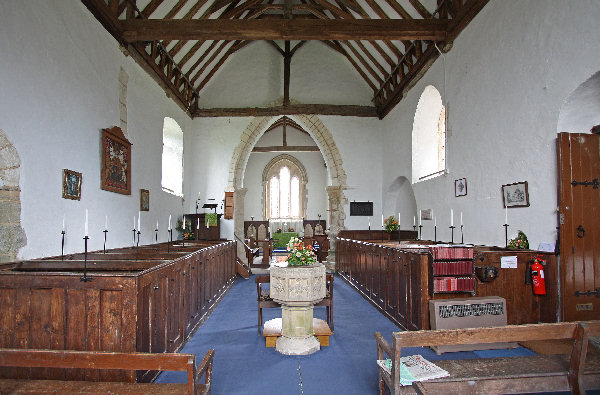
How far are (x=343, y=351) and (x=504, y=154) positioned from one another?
3.14 meters

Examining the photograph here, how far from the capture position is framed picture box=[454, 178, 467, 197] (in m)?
5.64

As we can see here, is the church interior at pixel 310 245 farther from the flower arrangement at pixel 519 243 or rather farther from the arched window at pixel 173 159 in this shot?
the arched window at pixel 173 159

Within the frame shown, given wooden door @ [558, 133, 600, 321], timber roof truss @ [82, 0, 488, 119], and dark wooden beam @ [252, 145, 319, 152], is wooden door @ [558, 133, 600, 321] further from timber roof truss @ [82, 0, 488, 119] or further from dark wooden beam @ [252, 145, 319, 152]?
dark wooden beam @ [252, 145, 319, 152]

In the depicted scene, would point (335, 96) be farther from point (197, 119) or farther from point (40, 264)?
point (40, 264)

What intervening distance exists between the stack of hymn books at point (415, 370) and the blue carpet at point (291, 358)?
451 millimetres

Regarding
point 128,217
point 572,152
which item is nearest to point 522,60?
point 572,152

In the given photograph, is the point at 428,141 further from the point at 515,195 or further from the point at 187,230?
the point at 187,230

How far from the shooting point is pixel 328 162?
10328mm

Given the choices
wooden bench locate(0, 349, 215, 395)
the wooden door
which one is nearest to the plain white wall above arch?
the wooden door

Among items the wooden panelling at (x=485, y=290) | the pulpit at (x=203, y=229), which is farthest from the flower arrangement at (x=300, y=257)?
the pulpit at (x=203, y=229)

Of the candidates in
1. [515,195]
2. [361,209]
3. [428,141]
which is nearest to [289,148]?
[361,209]

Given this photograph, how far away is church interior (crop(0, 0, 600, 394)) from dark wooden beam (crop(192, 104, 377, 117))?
1663mm

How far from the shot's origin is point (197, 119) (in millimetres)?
10125

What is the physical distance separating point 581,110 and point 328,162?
6832mm
